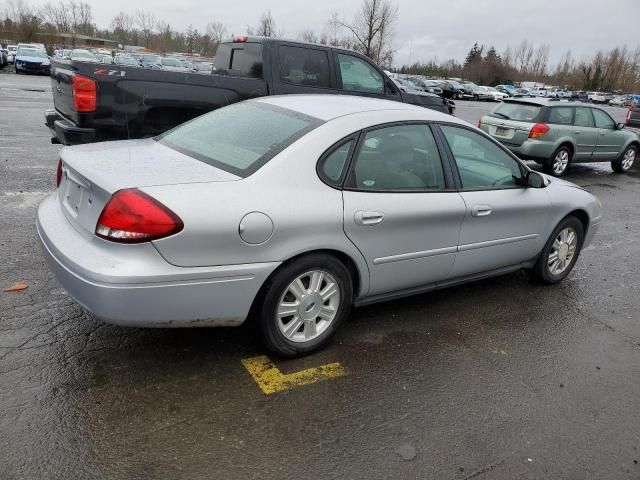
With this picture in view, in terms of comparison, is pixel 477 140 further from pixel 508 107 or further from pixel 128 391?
pixel 508 107

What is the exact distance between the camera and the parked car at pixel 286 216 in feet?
9.06

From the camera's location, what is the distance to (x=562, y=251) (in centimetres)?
502

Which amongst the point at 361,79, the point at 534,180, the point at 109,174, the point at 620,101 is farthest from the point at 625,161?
the point at 620,101

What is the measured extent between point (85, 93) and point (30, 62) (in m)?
30.6

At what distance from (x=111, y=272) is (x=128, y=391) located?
695 millimetres

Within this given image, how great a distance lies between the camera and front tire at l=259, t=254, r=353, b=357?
3133 millimetres

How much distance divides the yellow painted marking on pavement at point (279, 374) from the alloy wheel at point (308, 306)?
20 centimetres

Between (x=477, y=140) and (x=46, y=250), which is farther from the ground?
(x=477, y=140)

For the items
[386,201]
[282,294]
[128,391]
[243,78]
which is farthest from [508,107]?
[128,391]

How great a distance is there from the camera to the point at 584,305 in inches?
187

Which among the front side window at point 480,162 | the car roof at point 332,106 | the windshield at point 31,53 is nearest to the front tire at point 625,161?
the front side window at point 480,162

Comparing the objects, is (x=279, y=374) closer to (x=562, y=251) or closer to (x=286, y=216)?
(x=286, y=216)

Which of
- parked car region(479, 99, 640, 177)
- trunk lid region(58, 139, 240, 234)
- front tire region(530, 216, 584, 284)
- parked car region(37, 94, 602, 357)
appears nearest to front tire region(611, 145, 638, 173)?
parked car region(479, 99, 640, 177)

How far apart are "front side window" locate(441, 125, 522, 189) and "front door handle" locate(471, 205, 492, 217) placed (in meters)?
0.16
